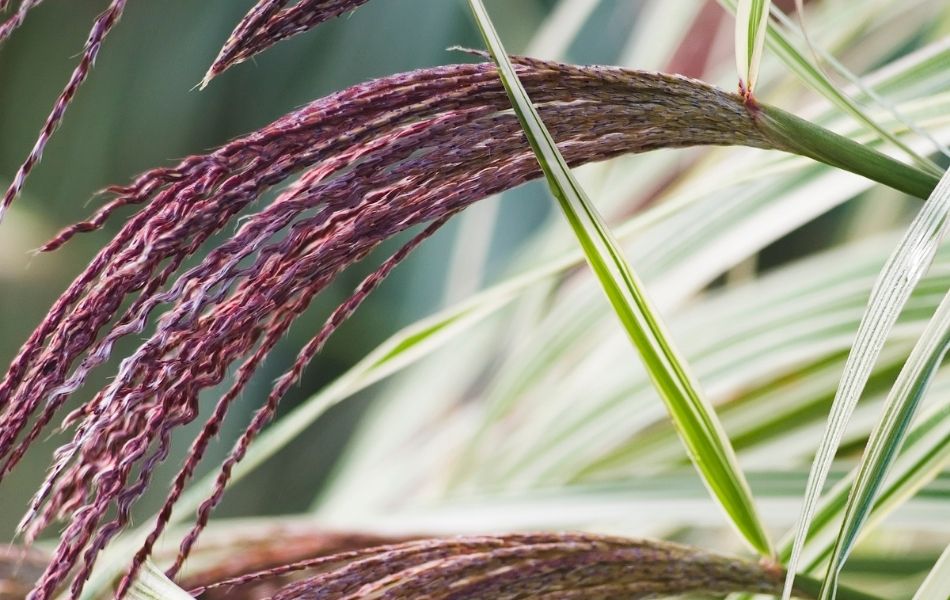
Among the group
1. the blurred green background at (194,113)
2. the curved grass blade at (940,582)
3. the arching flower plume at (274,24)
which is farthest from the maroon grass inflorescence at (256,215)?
the blurred green background at (194,113)

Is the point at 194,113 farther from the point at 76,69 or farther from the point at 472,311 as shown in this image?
the point at 76,69

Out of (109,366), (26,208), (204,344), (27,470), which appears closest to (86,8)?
(26,208)

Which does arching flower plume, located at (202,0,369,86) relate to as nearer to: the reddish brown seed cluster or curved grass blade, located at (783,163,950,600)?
the reddish brown seed cluster

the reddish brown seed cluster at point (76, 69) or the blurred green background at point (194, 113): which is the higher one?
the blurred green background at point (194, 113)

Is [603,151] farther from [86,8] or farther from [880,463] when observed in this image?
[86,8]

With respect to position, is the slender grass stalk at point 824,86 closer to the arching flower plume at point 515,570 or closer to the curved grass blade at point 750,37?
the curved grass blade at point 750,37

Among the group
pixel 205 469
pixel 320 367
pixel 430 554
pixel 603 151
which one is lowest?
pixel 430 554
